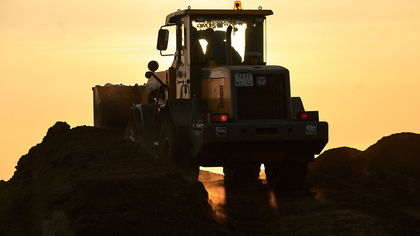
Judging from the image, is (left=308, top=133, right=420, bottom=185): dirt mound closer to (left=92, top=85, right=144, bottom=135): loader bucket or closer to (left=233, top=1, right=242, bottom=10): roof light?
(left=233, top=1, right=242, bottom=10): roof light

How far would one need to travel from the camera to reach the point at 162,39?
13.4m

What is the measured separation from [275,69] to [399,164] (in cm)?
486

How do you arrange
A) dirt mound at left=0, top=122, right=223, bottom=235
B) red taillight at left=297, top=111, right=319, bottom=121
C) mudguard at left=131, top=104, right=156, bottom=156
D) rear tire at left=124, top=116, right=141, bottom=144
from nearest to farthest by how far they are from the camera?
dirt mound at left=0, top=122, right=223, bottom=235, red taillight at left=297, top=111, right=319, bottom=121, mudguard at left=131, top=104, right=156, bottom=156, rear tire at left=124, top=116, right=141, bottom=144

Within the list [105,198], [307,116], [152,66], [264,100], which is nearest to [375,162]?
[307,116]

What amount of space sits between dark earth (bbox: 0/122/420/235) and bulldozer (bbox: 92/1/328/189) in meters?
0.63

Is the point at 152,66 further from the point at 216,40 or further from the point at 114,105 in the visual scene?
the point at 114,105

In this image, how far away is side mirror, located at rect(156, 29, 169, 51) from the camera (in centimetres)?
1334

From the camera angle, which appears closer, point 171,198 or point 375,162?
point 171,198

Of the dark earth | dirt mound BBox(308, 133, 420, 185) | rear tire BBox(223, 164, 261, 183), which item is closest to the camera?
the dark earth

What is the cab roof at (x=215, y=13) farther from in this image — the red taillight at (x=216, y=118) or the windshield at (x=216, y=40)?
the red taillight at (x=216, y=118)

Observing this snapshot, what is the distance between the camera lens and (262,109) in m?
12.3

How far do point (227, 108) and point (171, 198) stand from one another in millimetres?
3247

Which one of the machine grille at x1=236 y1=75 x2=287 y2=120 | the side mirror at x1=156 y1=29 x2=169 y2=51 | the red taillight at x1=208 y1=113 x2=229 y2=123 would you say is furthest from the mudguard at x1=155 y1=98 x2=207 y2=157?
the side mirror at x1=156 y1=29 x2=169 y2=51

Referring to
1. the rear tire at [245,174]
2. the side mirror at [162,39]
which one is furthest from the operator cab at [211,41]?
the rear tire at [245,174]
